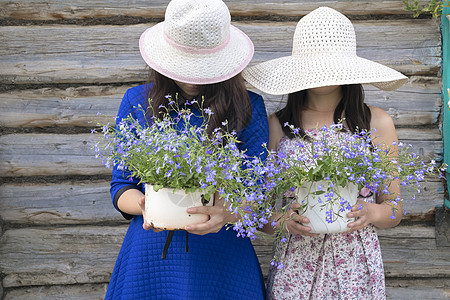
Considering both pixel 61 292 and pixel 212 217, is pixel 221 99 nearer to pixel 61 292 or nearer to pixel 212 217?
pixel 212 217

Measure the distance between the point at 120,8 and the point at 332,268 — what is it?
6.05ft

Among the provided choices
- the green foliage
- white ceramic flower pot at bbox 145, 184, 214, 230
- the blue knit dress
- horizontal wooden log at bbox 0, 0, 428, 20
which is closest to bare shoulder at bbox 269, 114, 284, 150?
the blue knit dress

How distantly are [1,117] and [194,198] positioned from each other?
178 centimetres

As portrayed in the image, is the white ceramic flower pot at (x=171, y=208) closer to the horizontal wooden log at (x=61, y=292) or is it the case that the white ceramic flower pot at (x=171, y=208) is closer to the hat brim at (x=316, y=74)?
the hat brim at (x=316, y=74)

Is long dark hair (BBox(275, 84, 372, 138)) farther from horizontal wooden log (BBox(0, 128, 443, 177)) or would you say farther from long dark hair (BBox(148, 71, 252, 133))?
horizontal wooden log (BBox(0, 128, 443, 177))

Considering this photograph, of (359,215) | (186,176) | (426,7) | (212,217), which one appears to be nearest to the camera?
(186,176)

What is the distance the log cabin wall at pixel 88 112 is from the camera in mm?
2785

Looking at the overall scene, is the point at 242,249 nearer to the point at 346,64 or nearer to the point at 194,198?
the point at 194,198

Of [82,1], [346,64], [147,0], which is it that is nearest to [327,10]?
[346,64]

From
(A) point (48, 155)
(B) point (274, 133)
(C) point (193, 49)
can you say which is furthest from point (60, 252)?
(C) point (193, 49)

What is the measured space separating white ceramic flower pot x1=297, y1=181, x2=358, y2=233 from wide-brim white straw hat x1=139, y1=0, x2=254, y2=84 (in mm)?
520

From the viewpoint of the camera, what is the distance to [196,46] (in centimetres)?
180

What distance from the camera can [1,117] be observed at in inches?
112

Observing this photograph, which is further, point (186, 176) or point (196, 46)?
point (196, 46)
